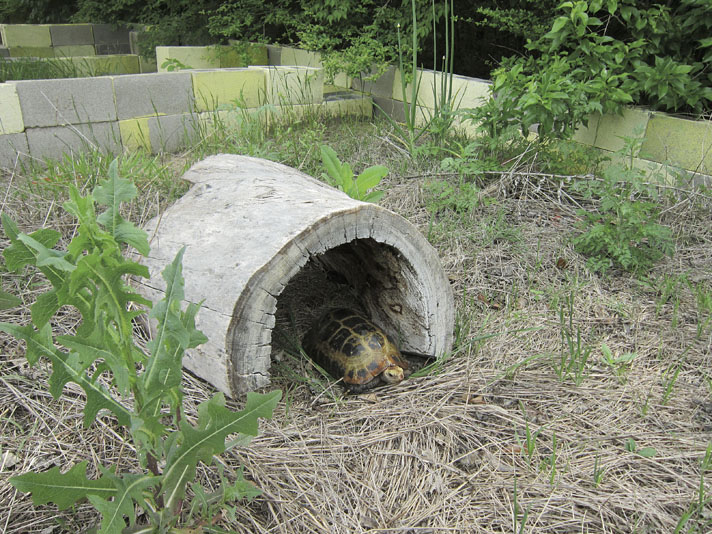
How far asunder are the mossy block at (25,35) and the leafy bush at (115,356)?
8177mm

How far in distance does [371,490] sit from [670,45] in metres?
3.71

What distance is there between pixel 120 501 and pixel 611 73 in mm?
3855

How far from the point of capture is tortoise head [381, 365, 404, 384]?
7.32ft

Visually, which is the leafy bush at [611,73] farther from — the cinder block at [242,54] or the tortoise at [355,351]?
the cinder block at [242,54]

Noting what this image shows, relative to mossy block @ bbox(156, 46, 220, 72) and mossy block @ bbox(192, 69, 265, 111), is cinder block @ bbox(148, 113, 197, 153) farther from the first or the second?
mossy block @ bbox(156, 46, 220, 72)

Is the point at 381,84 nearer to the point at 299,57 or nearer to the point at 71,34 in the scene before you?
the point at 299,57

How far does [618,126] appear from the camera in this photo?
12.5 ft

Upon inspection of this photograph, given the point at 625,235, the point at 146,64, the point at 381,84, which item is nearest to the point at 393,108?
the point at 381,84

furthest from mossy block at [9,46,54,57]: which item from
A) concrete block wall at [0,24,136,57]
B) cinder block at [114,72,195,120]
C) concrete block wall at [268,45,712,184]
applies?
concrete block wall at [268,45,712,184]

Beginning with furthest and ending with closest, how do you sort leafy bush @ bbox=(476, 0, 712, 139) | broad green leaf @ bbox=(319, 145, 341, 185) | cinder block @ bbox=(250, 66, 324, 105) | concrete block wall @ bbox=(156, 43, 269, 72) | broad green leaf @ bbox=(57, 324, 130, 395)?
concrete block wall @ bbox=(156, 43, 269, 72)
cinder block @ bbox=(250, 66, 324, 105)
leafy bush @ bbox=(476, 0, 712, 139)
broad green leaf @ bbox=(319, 145, 341, 185)
broad green leaf @ bbox=(57, 324, 130, 395)

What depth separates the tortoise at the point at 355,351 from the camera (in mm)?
2230

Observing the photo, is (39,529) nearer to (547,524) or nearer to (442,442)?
(442,442)

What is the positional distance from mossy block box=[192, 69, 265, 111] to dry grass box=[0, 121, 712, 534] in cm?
208

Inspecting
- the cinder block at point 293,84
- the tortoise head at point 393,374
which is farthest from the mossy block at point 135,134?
the tortoise head at point 393,374
